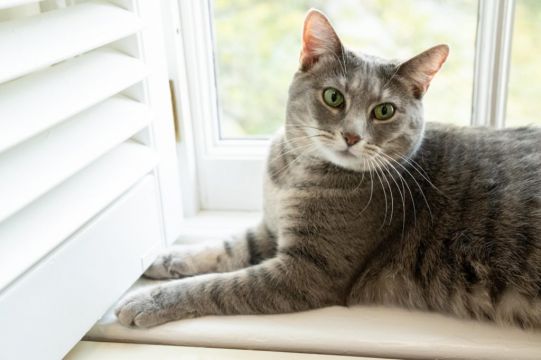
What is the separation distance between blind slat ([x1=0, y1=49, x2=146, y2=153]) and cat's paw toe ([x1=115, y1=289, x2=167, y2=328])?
1.32ft

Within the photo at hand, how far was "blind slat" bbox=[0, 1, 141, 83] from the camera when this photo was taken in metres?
0.73

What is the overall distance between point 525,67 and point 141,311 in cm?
104

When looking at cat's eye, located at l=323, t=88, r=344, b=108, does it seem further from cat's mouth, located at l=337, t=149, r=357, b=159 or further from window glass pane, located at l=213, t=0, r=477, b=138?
window glass pane, located at l=213, t=0, r=477, b=138

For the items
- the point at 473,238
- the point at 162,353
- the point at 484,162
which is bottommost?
the point at 162,353

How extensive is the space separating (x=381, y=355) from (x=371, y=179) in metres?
0.36

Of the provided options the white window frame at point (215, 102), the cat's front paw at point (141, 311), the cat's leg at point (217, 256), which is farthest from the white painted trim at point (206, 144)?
the cat's front paw at point (141, 311)

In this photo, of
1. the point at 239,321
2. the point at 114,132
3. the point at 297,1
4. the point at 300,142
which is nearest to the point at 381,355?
the point at 239,321

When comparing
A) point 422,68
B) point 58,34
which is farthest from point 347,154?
point 58,34

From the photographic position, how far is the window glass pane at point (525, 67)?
127 cm

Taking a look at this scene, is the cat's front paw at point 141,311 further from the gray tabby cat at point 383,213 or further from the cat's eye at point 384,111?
the cat's eye at point 384,111

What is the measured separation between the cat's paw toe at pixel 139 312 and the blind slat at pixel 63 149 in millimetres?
311

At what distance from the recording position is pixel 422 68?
1.12 metres

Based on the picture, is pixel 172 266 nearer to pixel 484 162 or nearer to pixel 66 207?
pixel 66 207

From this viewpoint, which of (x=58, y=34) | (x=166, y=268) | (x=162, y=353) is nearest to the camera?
(x=58, y=34)
